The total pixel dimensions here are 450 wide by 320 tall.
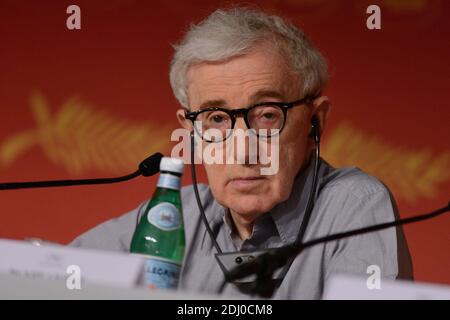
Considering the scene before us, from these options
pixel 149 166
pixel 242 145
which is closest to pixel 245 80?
pixel 242 145

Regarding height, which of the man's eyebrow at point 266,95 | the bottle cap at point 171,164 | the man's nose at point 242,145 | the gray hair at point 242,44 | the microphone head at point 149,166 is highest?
the gray hair at point 242,44

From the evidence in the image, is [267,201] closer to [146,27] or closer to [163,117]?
[163,117]

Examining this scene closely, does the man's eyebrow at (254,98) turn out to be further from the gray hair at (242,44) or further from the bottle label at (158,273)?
the bottle label at (158,273)

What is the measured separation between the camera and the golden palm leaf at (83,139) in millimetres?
2156

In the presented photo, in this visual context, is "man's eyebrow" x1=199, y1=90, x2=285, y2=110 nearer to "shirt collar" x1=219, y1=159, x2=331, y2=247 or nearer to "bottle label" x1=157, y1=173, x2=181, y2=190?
"shirt collar" x1=219, y1=159, x2=331, y2=247

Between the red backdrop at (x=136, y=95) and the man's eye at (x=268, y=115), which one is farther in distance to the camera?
the red backdrop at (x=136, y=95)

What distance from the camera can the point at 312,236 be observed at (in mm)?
1506

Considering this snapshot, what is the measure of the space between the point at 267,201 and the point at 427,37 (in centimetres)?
81

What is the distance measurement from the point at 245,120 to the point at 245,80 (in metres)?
0.09

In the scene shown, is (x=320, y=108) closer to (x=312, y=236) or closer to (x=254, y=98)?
(x=254, y=98)

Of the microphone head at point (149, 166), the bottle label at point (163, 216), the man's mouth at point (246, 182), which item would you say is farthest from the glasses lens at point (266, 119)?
the bottle label at point (163, 216)

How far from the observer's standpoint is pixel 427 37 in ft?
6.53
